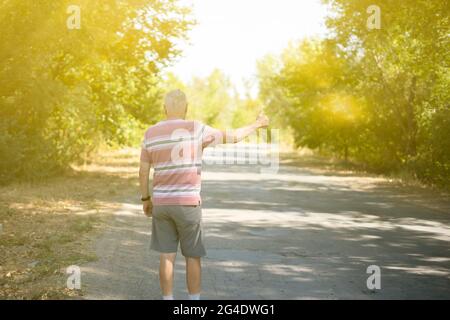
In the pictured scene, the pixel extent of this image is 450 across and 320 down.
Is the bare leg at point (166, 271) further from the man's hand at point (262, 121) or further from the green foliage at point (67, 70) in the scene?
the green foliage at point (67, 70)

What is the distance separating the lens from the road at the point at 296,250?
6930 millimetres

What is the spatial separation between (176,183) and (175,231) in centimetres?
48

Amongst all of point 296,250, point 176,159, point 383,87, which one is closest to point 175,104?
point 176,159

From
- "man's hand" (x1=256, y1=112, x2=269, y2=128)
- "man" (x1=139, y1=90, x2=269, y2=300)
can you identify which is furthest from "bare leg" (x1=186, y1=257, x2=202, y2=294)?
"man's hand" (x1=256, y1=112, x2=269, y2=128)

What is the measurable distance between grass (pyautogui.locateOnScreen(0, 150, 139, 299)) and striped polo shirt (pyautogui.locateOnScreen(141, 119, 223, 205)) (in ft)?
5.42

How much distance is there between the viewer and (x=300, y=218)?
13.1 m

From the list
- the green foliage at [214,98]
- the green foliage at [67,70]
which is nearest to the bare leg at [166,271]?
the green foliage at [67,70]

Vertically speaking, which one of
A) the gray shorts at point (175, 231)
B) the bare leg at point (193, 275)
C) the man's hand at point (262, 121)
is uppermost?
the man's hand at point (262, 121)

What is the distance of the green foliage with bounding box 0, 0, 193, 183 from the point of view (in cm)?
1655

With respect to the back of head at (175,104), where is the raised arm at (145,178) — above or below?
below

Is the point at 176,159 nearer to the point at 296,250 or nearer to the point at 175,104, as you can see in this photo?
the point at 175,104

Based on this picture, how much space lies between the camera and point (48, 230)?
10.7 meters

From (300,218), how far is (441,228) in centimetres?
282

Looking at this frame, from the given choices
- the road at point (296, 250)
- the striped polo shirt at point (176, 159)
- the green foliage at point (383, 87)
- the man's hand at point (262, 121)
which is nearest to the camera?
the striped polo shirt at point (176, 159)
